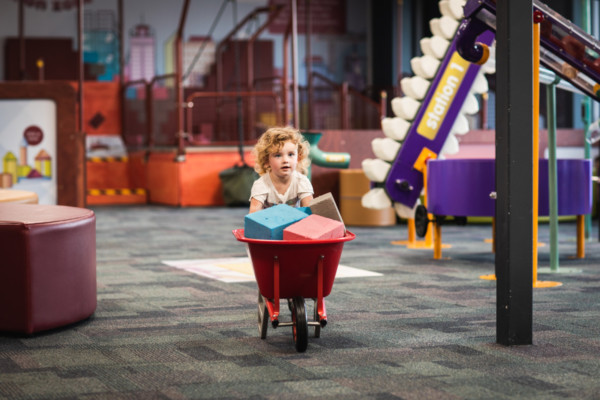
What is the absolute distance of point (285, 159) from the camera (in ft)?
12.6

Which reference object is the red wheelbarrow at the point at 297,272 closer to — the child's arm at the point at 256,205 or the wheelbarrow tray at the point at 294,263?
the wheelbarrow tray at the point at 294,263

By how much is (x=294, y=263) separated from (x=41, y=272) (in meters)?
1.20

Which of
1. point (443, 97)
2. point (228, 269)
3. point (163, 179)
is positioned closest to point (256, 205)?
point (228, 269)

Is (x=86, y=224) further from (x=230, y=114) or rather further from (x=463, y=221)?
(x=230, y=114)

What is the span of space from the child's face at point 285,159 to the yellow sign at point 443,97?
4010 millimetres

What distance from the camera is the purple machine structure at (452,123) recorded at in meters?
5.09

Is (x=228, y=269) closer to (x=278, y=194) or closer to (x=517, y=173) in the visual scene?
(x=278, y=194)

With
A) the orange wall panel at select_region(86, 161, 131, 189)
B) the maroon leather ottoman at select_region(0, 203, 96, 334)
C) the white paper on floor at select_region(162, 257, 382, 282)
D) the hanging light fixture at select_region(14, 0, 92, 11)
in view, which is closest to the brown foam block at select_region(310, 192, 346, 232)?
the maroon leather ottoman at select_region(0, 203, 96, 334)

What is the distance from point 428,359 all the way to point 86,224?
1.81 metres

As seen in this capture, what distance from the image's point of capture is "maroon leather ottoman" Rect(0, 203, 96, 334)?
150 inches

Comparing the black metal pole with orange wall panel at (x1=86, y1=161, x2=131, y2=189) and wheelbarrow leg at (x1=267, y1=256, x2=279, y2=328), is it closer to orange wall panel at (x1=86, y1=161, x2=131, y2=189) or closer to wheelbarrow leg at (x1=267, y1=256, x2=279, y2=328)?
wheelbarrow leg at (x1=267, y1=256, x2=279, y2=328)


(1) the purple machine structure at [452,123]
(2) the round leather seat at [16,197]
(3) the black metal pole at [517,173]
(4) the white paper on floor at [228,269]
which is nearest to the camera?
(3) the black metal pole at [517,173]

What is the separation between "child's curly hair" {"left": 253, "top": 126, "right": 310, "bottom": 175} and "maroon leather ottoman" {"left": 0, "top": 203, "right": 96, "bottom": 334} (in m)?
0.93

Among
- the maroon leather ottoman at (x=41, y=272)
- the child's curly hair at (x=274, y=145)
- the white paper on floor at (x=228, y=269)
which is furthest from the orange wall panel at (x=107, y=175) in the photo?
the child's curly hair at (x=274, y=145)
